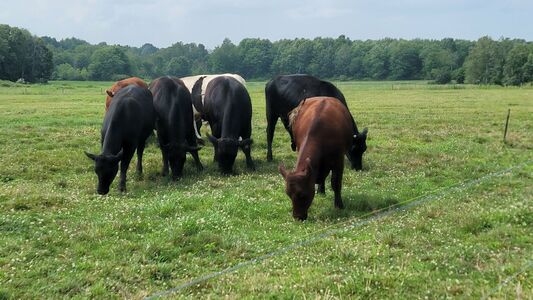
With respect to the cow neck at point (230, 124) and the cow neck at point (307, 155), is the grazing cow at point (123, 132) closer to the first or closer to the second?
the cow neck at point (230, 124)

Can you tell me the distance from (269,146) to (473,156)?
6.26m

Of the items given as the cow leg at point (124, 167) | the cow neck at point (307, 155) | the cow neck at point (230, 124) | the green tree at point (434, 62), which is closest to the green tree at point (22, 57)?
the green tree at point (434, 62)

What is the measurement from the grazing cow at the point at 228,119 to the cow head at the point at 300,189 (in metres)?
4.19

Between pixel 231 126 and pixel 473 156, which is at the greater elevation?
pixel 231 126

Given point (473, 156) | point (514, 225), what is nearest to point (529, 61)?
point (473, 156)

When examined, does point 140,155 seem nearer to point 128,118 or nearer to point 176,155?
point 176,155

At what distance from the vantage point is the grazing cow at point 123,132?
1102 cm

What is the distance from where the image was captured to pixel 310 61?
16300 cm

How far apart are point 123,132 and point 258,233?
515 centimetres

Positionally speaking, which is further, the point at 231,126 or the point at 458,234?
the point at 231,126

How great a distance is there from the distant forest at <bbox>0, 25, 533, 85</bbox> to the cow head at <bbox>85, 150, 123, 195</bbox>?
10534 centimetres

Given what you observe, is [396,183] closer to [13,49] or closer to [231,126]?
[231,126]

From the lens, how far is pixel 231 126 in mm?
13570

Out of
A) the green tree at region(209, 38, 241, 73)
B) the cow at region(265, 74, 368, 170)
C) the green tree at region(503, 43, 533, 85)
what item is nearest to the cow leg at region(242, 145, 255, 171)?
the cow at region(265, 74, 368, 170)
